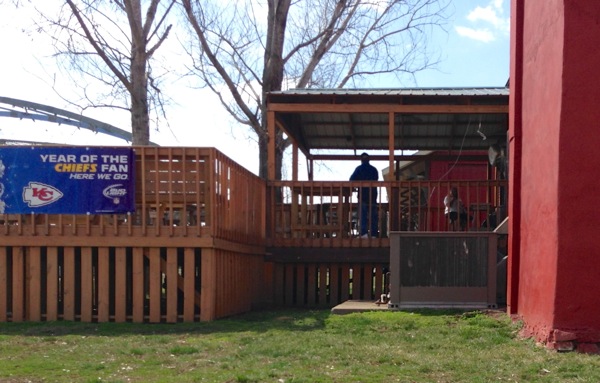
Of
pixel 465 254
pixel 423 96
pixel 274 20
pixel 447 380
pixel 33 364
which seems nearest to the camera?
pixel 447 380

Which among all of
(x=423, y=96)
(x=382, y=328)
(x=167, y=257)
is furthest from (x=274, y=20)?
(x=382, y=328)

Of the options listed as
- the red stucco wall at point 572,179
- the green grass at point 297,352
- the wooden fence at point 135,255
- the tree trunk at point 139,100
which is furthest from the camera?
the tree trunk at point 139,100

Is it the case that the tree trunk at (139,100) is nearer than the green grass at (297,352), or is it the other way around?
the green grass at (297,352)

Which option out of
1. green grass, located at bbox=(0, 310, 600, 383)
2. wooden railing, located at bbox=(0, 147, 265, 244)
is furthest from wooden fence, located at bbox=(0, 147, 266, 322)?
green grass, located at bbox=(0, 310, 600, 383)

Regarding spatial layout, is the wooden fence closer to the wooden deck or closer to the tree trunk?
the wooden deck

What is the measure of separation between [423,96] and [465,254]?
4.20 metres

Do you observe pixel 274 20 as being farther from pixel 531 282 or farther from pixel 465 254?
pixel 531 282

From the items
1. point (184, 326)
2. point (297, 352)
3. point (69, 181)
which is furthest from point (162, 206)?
point (297, 352)

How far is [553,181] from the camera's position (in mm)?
8578

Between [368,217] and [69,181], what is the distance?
5463mm

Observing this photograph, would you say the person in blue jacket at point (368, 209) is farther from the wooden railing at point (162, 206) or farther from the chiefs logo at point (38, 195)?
the chiefs logo at point (38, 195)

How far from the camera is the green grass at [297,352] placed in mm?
7457

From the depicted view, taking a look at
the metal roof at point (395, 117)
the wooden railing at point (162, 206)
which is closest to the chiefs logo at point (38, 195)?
the wooden railing at point (162, 206)

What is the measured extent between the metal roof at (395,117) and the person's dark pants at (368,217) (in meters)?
1.66
